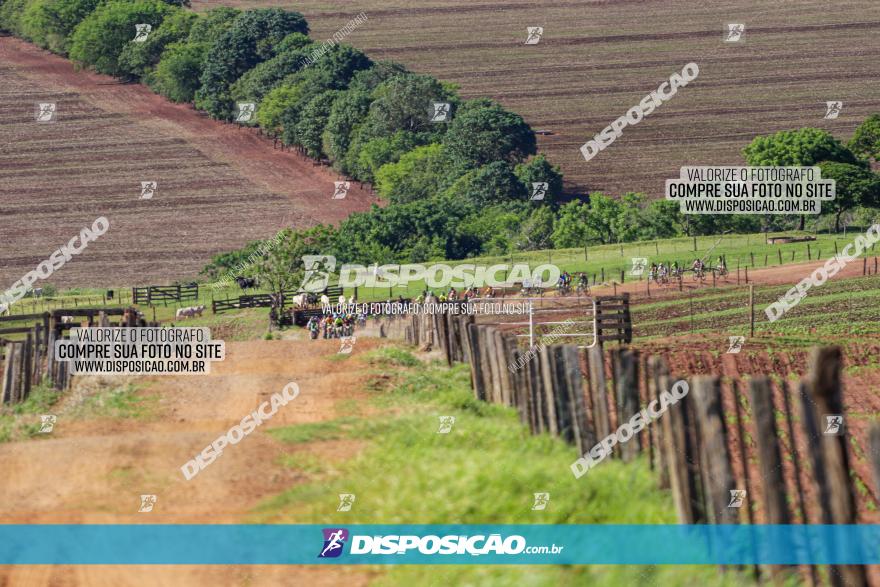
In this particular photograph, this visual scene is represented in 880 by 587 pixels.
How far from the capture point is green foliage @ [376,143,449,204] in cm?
11462

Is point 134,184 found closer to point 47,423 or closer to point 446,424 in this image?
point 47,423

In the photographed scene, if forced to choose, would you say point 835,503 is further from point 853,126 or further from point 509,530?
point 853,126

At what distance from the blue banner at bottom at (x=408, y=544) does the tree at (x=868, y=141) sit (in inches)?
4034

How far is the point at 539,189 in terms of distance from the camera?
111 m

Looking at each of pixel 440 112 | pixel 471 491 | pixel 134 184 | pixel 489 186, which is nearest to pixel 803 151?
pixel 489 186

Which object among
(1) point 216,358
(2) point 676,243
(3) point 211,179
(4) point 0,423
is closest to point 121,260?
(3) point 211,179

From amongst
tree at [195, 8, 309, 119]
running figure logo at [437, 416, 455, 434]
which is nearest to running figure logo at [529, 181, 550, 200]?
tree at [195, 8, 309, 119]

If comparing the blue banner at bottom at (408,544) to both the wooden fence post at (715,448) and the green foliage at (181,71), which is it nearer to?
the wooden fence post at (715,448)

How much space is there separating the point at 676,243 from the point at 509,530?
74446 mm

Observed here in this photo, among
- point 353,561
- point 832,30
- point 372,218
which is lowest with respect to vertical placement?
point 353,561

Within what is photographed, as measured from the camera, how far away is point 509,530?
14.6 metres

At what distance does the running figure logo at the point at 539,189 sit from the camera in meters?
110

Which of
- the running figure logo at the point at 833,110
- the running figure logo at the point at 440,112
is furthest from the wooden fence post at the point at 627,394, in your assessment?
the running figure logo at the point at 833,110

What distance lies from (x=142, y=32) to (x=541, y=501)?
457 feet
